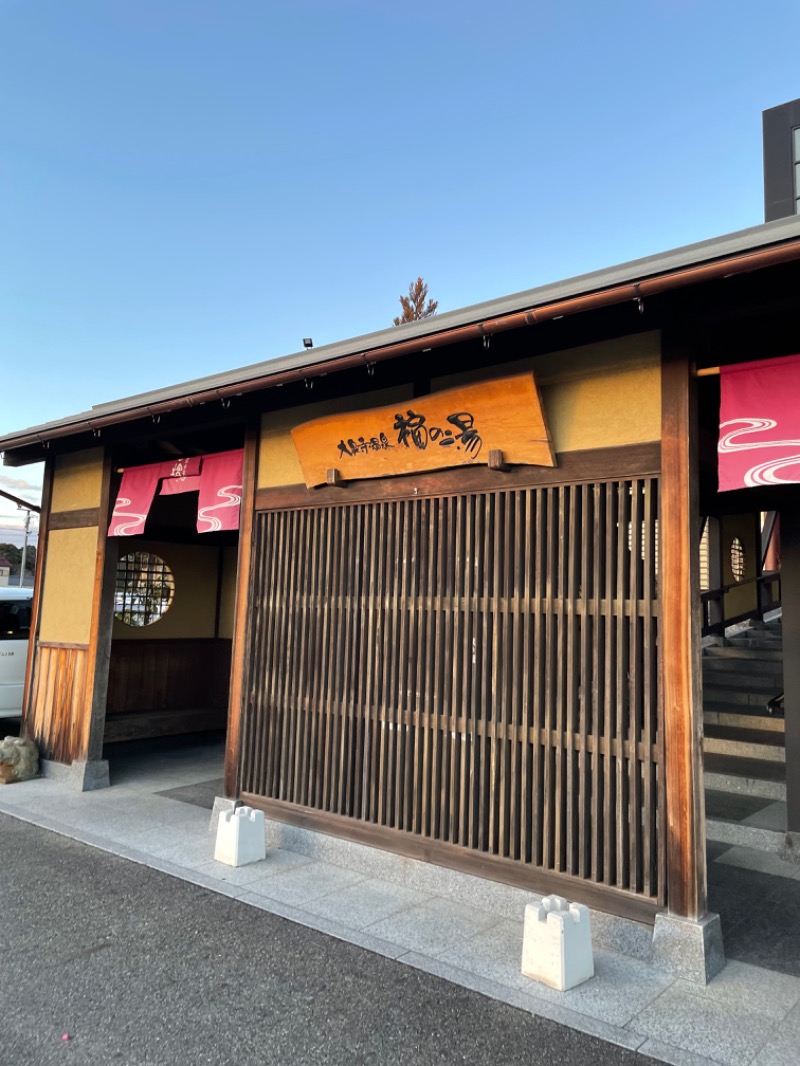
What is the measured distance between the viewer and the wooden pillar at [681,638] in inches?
154

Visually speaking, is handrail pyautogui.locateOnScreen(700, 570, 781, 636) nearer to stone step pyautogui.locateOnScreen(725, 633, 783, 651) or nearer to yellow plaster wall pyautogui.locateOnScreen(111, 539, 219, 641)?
stone step pyautogui.locateOnScreen(725, 633, 783, 651)

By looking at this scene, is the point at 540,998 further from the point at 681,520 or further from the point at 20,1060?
the point at 681,520

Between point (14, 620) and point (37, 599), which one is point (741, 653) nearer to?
point (37, 599)

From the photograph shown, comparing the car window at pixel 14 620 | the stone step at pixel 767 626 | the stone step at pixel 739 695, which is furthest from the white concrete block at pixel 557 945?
the stone step at pixel 767 626

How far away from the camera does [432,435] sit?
524 cm

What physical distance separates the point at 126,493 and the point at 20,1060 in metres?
5.77

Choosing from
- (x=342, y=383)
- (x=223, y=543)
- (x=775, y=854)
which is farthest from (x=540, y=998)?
(x=223, y=543)

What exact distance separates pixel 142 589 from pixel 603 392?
769 cm

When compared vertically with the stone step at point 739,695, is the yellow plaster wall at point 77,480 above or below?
above

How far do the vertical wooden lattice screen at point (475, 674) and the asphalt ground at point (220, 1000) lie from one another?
116 cm

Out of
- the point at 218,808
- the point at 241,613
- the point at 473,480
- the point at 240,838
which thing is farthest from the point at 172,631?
the point at 473,480

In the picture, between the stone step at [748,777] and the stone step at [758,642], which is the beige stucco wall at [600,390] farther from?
the stone step at [758,642]

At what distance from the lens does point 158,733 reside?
9.94m

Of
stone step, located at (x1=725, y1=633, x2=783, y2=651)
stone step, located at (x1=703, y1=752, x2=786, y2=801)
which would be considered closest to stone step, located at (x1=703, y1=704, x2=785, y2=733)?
stone step, located at (x1=703, y1=752, x2=786, y2=801)
